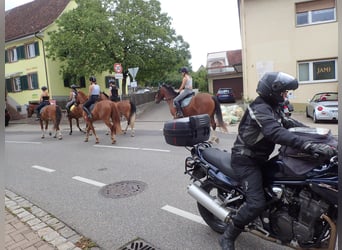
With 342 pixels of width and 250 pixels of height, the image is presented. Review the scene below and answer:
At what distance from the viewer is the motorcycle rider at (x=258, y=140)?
2.59m

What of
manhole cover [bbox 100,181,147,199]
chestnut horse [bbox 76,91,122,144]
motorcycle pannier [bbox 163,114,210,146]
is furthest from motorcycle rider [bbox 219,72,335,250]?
chestnut horse [bbox 76,91,122,144]

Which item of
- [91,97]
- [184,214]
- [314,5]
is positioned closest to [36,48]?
[91,97]

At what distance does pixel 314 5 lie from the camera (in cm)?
1652

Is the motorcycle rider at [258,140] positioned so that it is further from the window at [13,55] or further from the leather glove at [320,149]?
the window at [13,55]

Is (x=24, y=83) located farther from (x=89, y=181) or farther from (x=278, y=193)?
(x=278, y=193)

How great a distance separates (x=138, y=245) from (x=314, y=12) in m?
17.8

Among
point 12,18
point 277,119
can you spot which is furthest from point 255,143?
point 12,18

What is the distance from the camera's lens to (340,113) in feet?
3.39

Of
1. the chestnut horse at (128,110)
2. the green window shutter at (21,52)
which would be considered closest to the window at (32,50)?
the green window shutter at (21,52)

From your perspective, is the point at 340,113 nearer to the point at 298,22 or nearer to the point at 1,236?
the point at 1,236

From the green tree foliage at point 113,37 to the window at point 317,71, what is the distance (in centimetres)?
953

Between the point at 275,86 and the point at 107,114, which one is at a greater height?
the point at 275,86

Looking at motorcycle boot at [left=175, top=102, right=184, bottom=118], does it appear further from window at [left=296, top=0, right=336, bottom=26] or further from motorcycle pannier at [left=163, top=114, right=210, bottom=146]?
window at [left=296, top=0, right=336, bottom=26]

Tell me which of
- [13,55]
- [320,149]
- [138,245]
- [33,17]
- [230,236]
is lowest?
[138,245]
